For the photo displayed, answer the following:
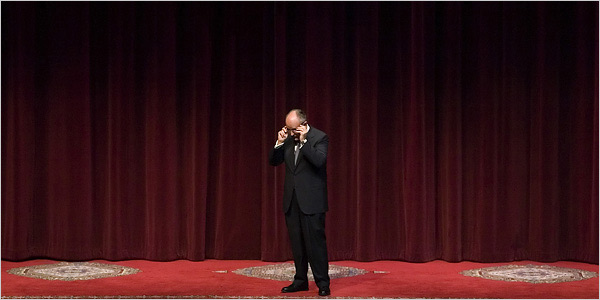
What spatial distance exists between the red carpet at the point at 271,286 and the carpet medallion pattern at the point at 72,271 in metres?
0.11

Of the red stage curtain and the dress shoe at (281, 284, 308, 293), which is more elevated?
the red stage curtain

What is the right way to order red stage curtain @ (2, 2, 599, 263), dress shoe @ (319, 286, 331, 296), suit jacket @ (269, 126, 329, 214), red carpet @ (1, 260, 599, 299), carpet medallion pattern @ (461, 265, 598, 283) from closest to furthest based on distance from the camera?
suit jacket @ (269, 126, 329, 214)
dress shoe @ (319, 286, 331, 296)
red carpet @ (1, 260, 599, 299)
carpet medallion pattern @ (461, 265, 598, 283)
red stage curtain @ (2, 2, 599, 263)

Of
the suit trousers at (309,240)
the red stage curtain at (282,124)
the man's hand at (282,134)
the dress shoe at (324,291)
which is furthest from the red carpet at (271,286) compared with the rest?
the man's hand at (282,134)

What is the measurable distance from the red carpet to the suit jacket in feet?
1.81

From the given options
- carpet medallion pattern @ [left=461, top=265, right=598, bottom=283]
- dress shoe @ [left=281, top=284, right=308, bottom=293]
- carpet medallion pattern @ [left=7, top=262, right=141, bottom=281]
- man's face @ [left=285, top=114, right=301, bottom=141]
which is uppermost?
man's face @ [left=285, top=114, right=301, bottom=141]

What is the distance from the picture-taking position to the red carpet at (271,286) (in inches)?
190

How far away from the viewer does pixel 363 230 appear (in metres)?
6.28

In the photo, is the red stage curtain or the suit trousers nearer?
the suit trousers

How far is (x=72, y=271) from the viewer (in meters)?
5.70

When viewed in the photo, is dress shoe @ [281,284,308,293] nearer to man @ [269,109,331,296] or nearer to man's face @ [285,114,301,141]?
man @ [269,109,331,296]

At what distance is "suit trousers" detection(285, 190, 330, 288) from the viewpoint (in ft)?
15.2

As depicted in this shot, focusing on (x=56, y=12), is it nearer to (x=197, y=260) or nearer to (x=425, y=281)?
(x=197, y=260)

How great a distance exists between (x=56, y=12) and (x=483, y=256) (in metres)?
3.87

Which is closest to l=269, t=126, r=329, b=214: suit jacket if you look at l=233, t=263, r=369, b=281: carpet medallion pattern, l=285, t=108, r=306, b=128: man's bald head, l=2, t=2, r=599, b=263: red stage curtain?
l=285, t=108, r=306, b=128: man's bald head
